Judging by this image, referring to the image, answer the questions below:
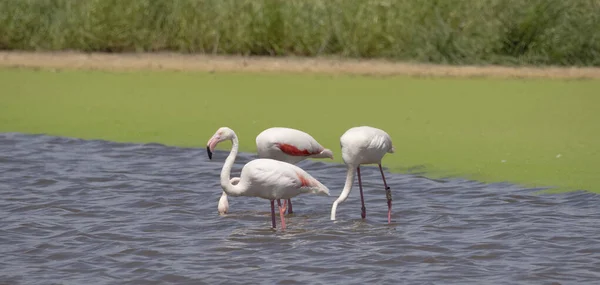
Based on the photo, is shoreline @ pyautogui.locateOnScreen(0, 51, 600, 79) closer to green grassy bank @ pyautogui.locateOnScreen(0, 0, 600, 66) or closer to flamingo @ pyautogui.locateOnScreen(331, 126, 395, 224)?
green grassy bank @ pyautogui.locateOnScreen(0, 0, 600, 66)

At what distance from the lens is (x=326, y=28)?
1437cm

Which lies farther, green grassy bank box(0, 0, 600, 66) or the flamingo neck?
green grassy bank box(0, 0, 600, 66)

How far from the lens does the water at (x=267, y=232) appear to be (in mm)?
6043

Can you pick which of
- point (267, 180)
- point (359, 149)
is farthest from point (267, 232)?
point (359, 149)

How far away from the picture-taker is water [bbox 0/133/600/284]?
6043 millimetres

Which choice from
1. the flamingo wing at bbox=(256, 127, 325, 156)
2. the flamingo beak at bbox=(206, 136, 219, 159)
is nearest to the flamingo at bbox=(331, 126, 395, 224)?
the flamingo wing at bbox=(256, 127, 325, 156)

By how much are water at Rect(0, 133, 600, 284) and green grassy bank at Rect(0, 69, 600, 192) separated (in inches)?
21.6

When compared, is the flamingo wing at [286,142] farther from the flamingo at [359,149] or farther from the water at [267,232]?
the flamingo at [359,149]

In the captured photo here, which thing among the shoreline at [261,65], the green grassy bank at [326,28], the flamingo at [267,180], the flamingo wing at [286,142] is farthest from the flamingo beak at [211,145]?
the green grassy bank at [326,28]

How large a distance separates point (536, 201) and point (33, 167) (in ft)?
13.2

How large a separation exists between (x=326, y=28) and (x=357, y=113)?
3800 mm

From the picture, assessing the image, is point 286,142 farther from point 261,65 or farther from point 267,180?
point 261,65

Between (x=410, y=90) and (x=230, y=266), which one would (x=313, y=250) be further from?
(x=410, y=90)

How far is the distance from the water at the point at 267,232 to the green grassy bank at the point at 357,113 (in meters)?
0.55
